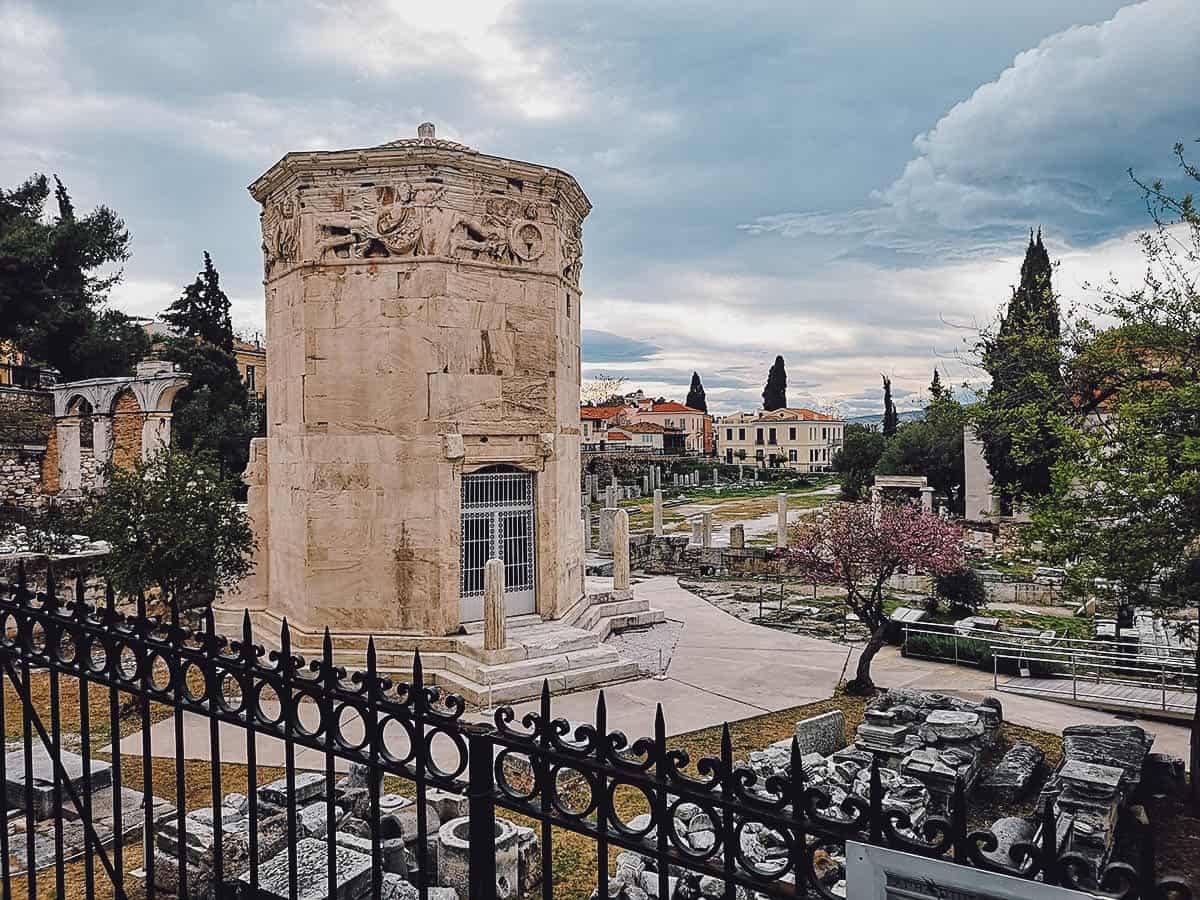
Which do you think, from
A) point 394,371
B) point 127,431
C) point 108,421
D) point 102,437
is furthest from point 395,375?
point 127,431

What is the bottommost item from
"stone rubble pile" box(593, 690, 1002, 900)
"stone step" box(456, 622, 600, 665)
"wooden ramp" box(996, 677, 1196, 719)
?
"wooden ramp" box(996, 677, 1196, 719)

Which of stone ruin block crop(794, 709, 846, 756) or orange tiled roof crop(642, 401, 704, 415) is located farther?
orange tiled roof crop(642, 401, 704, 415)

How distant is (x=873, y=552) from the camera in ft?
38.7

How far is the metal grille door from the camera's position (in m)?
13.3

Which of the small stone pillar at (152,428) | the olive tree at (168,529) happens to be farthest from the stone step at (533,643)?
the small stone pillar at (152,428)

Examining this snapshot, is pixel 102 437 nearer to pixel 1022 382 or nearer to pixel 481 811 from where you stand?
pixel 1022 382

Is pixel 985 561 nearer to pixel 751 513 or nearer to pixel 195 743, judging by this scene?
pixel 751 513

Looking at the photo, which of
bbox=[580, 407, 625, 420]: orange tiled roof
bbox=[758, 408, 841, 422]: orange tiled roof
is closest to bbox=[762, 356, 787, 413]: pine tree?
bbox=[758, 408, 841, 422]: orange tiled roof

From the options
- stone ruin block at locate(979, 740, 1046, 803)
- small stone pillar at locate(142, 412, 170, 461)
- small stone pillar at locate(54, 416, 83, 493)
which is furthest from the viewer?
small stone pillar at locate(54, 416, 83, 493)

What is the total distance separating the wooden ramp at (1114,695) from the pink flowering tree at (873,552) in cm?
212

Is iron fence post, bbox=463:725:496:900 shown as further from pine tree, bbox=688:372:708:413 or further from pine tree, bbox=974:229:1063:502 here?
pine tree, bbox=688:372:708:413

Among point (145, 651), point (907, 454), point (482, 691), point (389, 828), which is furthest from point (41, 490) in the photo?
point (907, 454)

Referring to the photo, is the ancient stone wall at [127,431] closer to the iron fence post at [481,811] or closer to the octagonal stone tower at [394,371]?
the octagonal stone tower at [394,371]

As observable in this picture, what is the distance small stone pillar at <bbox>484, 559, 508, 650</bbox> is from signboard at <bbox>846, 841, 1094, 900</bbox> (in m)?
10.1
